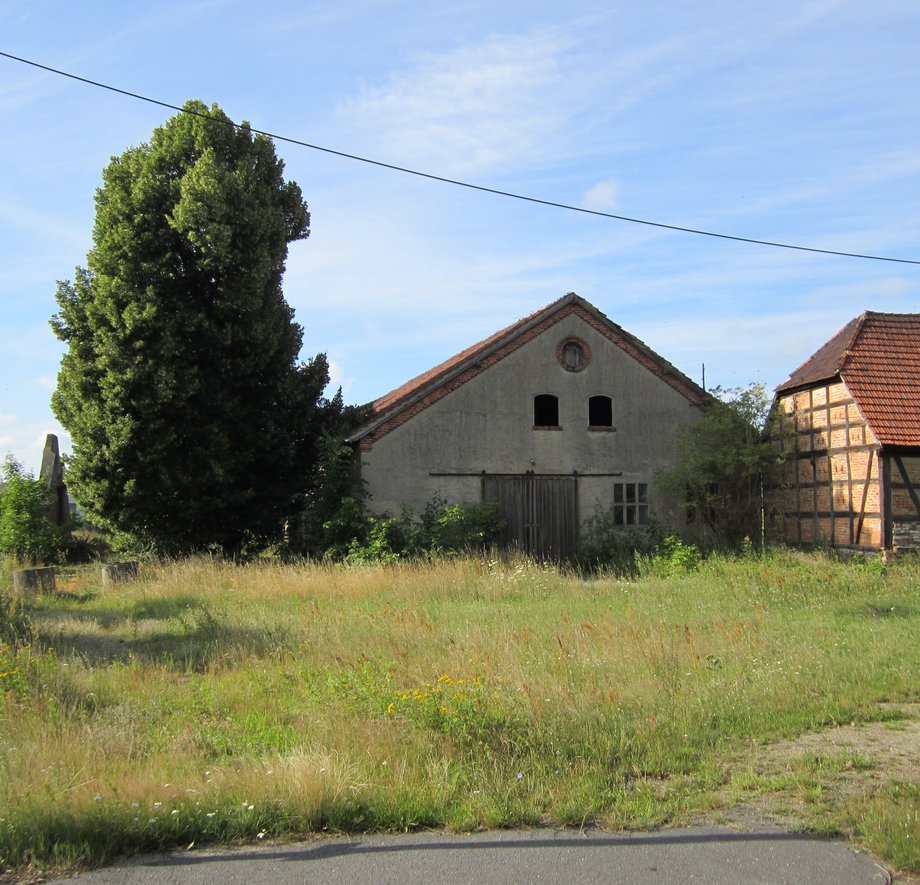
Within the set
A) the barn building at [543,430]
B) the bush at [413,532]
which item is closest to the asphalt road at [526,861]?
the bush at [413,532]

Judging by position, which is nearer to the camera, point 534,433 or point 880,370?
point 880,370

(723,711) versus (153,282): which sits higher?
(153,282)

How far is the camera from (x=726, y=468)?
2148 centimetres

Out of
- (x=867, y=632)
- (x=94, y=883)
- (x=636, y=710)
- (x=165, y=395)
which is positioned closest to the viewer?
(x=94, y=883)

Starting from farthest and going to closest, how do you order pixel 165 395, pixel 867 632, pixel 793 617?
pixel 165 395, pixel 793 617, pixel 867 632

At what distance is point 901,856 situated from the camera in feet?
14.7

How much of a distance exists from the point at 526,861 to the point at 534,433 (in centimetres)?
1789

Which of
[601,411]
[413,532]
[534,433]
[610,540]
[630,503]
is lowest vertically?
[610,540]

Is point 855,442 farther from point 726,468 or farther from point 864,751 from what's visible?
point 864,751

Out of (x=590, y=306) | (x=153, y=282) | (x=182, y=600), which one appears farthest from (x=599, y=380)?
(x=182, y=600)

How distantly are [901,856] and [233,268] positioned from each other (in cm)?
1882

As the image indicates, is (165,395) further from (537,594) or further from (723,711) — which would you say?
(723,711)

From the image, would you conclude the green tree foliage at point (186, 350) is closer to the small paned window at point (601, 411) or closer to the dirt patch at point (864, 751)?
the small paned window at point (601, 411)

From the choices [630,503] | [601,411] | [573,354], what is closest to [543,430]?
[601,411]
